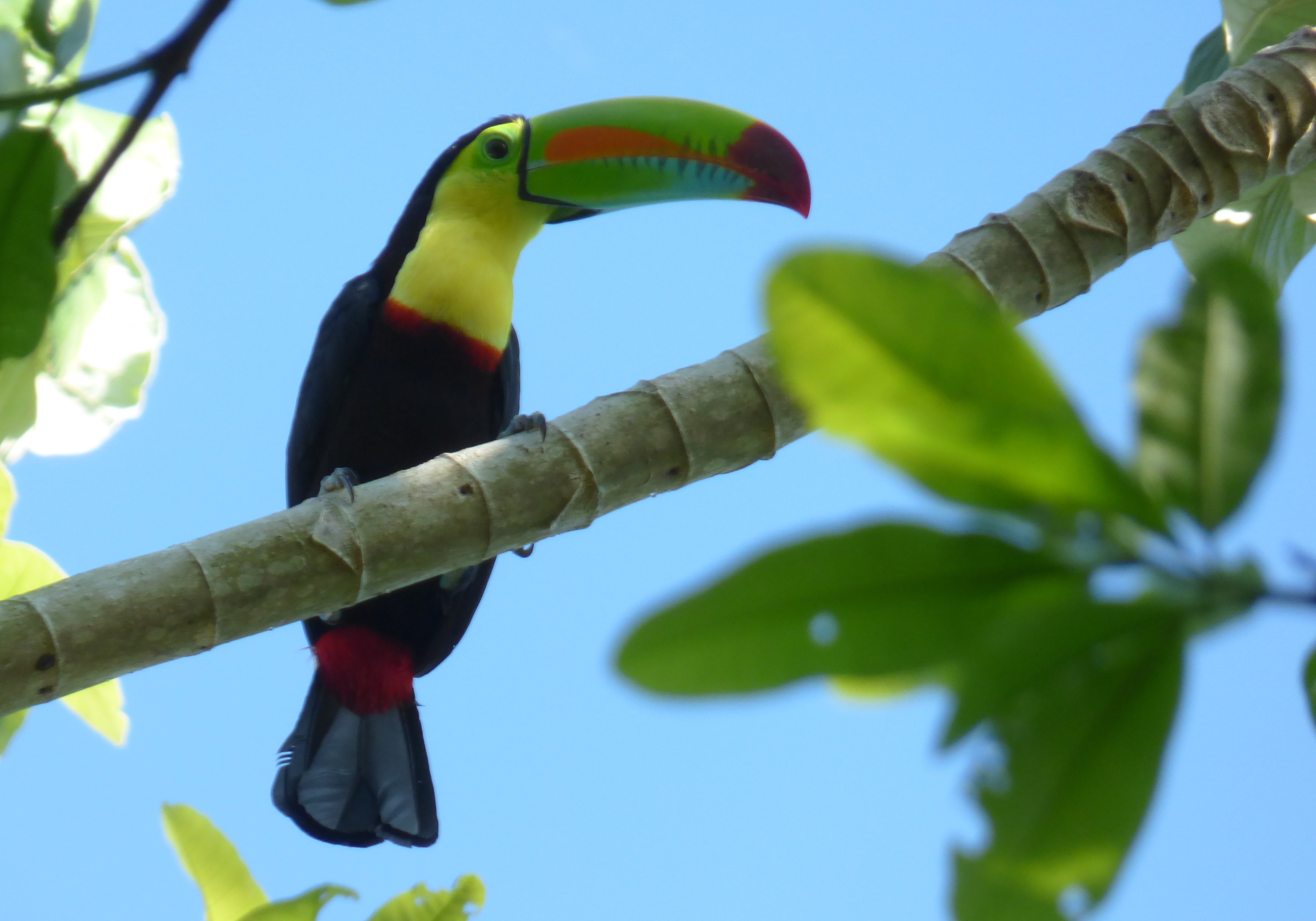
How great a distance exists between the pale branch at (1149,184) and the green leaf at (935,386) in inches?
62.2

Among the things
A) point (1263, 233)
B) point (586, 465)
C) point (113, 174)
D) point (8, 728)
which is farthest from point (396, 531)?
point (1263, 233)

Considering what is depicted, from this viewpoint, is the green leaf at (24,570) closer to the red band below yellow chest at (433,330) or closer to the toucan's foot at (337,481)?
the toucan's foot at (337,481)

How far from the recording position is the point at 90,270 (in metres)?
1.75

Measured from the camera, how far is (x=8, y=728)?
6.66 feet

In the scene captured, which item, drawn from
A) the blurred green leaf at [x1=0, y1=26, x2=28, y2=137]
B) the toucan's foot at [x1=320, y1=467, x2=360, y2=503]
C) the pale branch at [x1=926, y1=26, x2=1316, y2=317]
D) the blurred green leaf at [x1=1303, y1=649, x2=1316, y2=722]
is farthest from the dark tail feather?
the blurred green leaf at [x1=1303, y1=649, x2=1316, y2=722]

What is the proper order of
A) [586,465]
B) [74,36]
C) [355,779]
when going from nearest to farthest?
[74,36]
[586,465]
[355,779]

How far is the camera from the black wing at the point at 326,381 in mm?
3207

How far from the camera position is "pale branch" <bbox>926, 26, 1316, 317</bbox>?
2.19m

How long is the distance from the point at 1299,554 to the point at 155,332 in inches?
91.4

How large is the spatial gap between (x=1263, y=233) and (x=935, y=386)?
2619mm

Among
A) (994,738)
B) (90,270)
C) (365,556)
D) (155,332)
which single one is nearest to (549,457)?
(365,556)

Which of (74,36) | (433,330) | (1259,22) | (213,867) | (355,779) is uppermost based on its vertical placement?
(74,36)

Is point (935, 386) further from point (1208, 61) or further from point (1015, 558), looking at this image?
point (1208, 61)

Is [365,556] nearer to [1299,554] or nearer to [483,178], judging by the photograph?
[1299,554]
